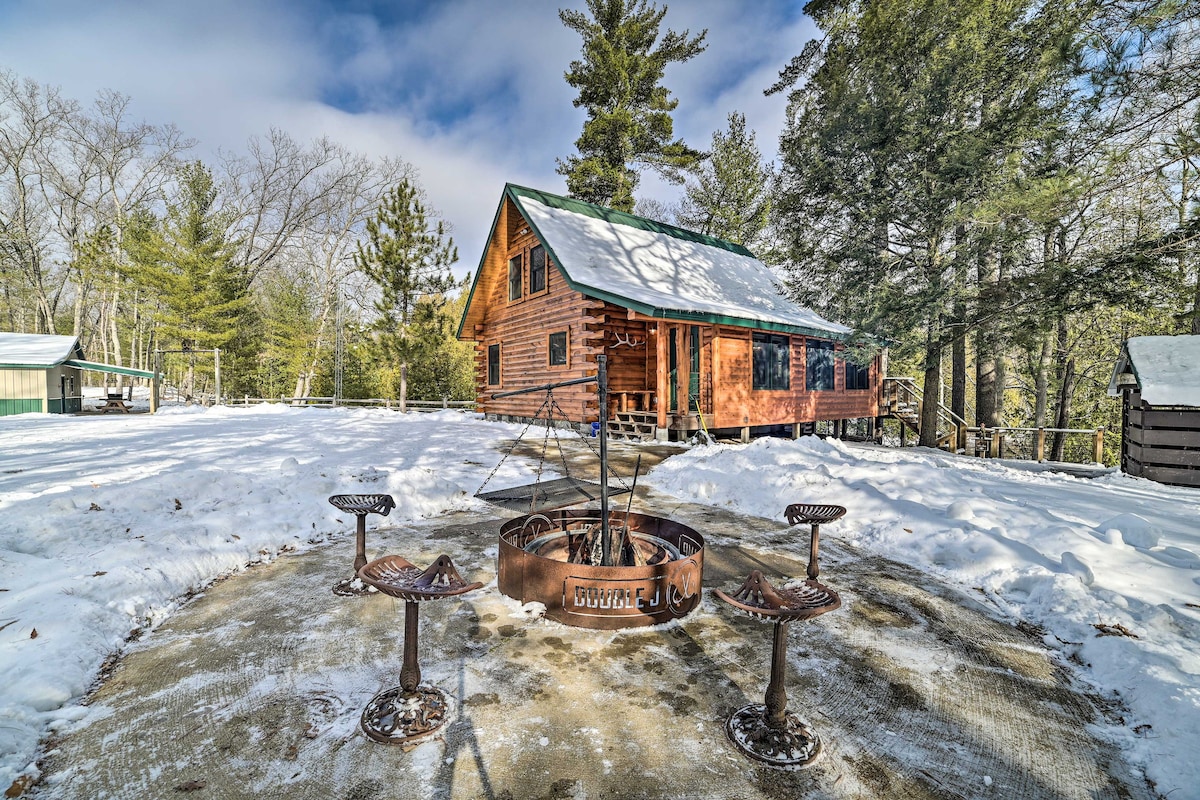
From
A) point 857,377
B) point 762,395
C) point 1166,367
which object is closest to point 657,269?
point 762,395

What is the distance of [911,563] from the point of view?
4516 mm

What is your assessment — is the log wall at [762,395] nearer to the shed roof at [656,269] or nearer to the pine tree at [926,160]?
the shed roof at [656,269]

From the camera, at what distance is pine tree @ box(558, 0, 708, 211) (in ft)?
75.7

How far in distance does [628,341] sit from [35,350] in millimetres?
25984

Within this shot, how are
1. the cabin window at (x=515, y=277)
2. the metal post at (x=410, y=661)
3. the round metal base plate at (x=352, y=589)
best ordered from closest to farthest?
the metal post at (x=410, y=661)
the round metal base plate at (x=352, y=589)
the cabin window at (x=515, y=277)

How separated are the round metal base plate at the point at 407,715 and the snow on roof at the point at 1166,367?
10846mm

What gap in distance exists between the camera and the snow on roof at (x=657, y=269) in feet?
40.1

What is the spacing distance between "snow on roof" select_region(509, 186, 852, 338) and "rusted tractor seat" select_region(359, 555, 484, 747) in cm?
907

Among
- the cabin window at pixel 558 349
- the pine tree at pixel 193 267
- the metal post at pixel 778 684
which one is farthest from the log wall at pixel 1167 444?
the pine tree at pixel 193 267

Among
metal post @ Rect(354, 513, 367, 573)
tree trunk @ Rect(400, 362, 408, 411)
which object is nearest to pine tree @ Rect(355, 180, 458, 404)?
tree trunk @ Rect(400, 362, 408, 411)

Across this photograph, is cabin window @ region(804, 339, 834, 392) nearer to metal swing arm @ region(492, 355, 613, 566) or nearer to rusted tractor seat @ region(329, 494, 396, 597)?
metal swing arm @ region(492, 355, 613, 566)

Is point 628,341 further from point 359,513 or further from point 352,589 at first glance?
point 352,589

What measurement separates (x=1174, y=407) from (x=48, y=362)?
3393 cm

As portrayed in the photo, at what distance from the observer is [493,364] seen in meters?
18.8
